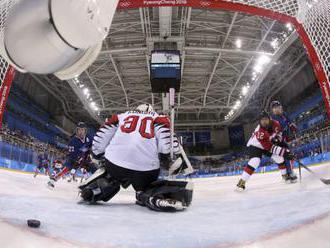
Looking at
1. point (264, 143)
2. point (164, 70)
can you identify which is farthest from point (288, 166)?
point (164, 70)

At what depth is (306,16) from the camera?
2.99 metres

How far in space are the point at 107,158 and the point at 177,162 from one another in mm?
598

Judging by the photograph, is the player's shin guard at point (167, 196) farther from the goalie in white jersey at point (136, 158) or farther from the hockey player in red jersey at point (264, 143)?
the hockey player in red jersey at point (264, 143)

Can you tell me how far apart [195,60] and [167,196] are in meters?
13.9

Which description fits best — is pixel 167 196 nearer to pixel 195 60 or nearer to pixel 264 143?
pixel 264 143

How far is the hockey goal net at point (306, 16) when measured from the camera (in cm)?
272

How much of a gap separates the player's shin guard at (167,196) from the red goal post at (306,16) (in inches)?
60.4

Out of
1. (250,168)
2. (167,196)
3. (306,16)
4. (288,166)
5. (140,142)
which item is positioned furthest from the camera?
(288,166)

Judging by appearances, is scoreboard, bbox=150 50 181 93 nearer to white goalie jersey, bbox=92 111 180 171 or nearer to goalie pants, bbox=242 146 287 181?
goalie pants, bbox=242 146 287 181

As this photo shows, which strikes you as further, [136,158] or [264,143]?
[264,143]

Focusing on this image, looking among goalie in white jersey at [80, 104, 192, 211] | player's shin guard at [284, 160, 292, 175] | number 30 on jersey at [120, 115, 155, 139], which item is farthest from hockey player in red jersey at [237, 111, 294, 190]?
number 30 on jersey at [120, 115, 155, 139]

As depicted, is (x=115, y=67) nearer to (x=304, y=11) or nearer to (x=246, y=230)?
(x=304, y=11)

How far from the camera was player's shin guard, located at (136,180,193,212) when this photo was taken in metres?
2.18

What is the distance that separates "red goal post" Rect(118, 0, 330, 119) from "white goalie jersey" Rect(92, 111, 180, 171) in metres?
1.52
